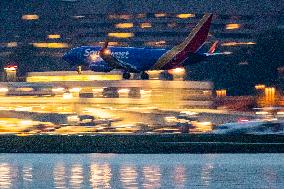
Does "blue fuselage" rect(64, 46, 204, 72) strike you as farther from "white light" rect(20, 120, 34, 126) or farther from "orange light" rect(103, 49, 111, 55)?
"white light" rect(20, 120, 34, 126)

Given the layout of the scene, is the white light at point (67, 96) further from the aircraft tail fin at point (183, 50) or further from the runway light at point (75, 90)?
the aircraft tail fin at point (183, 50)

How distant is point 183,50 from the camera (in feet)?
414

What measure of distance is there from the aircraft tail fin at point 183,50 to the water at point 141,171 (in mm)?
48761

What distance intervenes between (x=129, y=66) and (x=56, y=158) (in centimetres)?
5120

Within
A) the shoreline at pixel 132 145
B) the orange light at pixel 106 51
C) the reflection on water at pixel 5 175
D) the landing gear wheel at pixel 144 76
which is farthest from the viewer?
the orange light at pixel 106 51

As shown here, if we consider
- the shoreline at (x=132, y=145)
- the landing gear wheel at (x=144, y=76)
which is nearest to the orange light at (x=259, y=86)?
the landing gear wheel at (x=144, y=76)

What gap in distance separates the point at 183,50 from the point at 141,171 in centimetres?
6614

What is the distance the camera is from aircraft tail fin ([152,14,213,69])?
413 feet

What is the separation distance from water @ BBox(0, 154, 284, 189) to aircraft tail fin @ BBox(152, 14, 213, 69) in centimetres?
4876

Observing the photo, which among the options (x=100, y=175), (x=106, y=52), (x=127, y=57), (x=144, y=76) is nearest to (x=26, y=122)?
(x=106, y=52)

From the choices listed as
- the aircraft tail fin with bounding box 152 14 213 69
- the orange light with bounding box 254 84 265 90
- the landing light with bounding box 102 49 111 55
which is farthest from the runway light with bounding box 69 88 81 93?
the orange light with bounding box 254 84 265 90

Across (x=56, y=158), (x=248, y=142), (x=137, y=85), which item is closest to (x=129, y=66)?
(x=137, y=85)

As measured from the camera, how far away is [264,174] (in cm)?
5878

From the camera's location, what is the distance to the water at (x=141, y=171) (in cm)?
5297
